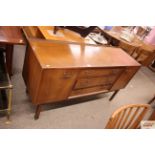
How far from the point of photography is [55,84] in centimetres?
144

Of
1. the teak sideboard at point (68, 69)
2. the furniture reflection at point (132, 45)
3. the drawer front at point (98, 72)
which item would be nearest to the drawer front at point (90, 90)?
the teak sideboard at point (68, 69)

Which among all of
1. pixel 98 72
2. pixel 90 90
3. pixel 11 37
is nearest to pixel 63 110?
pixel 90 90

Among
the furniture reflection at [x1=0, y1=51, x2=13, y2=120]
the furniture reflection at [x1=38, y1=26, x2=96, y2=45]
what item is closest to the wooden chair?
the furniture reflection at [x1=0, y1=51, x2=13, y2=120]

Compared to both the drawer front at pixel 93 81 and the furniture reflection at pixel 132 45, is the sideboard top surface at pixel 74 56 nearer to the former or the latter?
the drawer front at pixel 93 81

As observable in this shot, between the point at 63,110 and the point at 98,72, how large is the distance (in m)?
0.67

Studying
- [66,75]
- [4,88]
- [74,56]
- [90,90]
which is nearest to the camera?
[4,88]

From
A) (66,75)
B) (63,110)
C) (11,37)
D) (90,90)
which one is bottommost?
(63,110)

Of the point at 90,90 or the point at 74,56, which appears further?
the point at 90,90

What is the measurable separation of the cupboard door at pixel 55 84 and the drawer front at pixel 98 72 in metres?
0.09

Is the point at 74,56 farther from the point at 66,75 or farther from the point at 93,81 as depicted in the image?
the point at 93,81

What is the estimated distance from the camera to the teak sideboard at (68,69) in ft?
4.43
